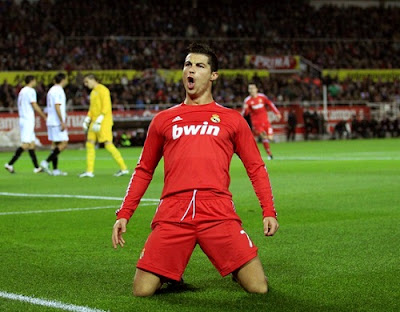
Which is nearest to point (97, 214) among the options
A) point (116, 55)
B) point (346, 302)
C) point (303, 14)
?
point (346, 302)

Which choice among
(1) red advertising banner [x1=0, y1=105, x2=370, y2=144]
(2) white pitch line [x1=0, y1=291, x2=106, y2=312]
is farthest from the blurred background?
(2) white pitch line [x1=0, y1=291, x2=106, y2=312]

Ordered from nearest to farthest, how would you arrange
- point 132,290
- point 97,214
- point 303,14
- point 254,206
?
point 132,290
point 97,214
point 254,206
point 303,14

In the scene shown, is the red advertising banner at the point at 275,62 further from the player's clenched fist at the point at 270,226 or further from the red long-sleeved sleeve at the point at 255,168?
the player's clenched fist at the point at 270,226

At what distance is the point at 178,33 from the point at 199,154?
47131 millimetres

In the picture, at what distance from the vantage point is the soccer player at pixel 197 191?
6.30 meters

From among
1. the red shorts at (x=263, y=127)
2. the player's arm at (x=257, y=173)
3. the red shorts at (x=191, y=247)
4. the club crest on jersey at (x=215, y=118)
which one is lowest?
the red shorts at (x=263, y=127)

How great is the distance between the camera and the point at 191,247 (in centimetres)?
640

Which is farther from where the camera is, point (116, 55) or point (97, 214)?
point (116, 55)

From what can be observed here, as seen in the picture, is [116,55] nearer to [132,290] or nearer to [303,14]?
[303,14]

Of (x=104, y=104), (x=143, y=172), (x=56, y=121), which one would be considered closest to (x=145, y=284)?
(x=143, y=172)

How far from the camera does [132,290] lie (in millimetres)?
6508

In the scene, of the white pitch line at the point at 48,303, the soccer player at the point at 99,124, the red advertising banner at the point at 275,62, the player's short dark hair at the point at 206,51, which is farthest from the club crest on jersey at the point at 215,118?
the red advertising banner at the point at 275,62

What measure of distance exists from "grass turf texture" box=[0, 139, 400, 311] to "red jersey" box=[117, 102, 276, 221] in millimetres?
685

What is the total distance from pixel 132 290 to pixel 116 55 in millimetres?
41295
